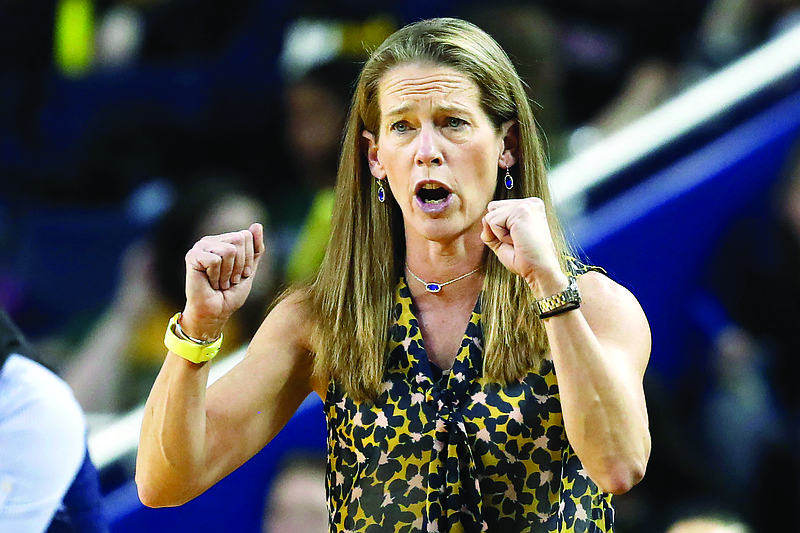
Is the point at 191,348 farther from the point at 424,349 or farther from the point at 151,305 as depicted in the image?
the point at 151,305

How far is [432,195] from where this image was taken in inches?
85.1

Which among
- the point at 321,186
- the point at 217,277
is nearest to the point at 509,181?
the point at 217,277

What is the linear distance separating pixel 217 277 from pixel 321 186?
2326 millimetres

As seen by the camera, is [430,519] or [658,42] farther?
[658,42]

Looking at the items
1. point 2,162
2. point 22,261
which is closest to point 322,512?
point 22,261

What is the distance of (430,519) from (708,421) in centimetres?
198

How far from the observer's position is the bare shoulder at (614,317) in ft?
6.88

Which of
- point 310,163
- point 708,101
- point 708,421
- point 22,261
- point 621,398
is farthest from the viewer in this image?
point 22,261

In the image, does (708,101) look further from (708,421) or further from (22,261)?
(22,261)

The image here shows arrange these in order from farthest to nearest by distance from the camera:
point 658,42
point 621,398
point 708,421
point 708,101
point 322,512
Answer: point 658,42, point 708,101, point 708,421, point 322,512, point 621,398

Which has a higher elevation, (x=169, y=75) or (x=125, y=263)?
(x=169, y=75)

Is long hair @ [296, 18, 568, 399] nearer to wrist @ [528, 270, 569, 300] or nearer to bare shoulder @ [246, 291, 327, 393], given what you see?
bare shoulder @ [246, 291, 327, 393]

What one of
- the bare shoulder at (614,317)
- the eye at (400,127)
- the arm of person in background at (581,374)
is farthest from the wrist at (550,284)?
the eye at (400,127)

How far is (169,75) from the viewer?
5.21 m
